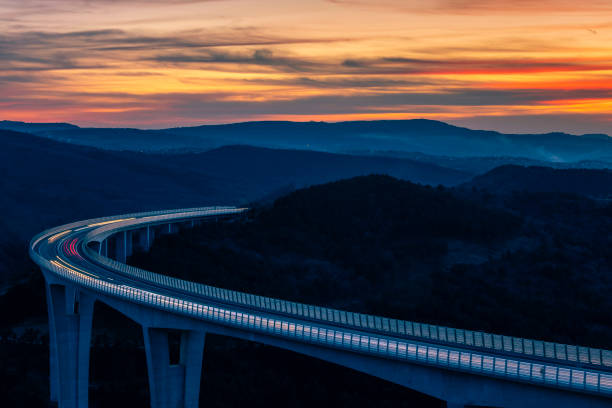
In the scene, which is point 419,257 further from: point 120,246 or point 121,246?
point 120,246

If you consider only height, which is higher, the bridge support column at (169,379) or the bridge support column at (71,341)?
the bridge support column at (169,379)

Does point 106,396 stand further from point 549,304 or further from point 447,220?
point 447,220

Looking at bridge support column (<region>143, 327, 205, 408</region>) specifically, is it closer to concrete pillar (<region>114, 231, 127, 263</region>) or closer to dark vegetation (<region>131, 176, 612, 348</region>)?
dark vegetation (<region>131, 176, 612, 348</region>)

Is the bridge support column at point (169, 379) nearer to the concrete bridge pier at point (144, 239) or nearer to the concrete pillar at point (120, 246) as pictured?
the concrete pillar at point (120, 246)

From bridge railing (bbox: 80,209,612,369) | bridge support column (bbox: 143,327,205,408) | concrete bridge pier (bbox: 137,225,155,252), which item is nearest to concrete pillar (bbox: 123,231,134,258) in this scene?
concrete bridge pier (bbox: 137,225,155,252)

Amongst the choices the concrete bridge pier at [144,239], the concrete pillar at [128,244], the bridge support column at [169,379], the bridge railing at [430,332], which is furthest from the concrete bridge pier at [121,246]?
the bridge support column at [169,379]

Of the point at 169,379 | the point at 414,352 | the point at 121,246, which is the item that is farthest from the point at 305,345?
the point at 121,246
